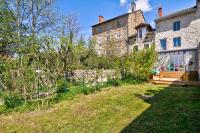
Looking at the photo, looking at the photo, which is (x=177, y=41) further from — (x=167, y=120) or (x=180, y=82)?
(x=167, y=120)

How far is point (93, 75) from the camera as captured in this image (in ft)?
46.9

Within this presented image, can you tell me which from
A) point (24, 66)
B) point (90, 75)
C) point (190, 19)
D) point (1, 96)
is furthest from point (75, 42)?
point (190, 19)

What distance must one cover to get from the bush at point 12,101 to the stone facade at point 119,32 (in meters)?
23.4

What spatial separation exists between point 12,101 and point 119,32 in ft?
89.1

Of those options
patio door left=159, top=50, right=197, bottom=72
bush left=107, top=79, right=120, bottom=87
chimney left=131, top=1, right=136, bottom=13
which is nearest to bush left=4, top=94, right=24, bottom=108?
bush left=107, top=79, right=120, bottom=87

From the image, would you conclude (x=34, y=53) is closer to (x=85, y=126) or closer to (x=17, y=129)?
(x=17, y=129)

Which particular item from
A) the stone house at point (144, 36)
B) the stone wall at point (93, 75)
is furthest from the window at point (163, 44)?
the stone wall at point (93, 75)

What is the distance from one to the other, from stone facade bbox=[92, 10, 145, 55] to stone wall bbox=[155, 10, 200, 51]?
6.29 m

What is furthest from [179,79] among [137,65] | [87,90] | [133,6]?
[133,6]

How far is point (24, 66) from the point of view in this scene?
9.39 meters

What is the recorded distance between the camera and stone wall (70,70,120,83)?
1393cm

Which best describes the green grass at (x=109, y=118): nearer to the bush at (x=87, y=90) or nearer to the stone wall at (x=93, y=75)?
the bush at (x=87, y=90)

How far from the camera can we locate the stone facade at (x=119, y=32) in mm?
31953

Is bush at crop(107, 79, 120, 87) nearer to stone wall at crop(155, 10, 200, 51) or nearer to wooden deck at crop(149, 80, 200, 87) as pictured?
wooden deck at crop(149, 80, 200, 87)
